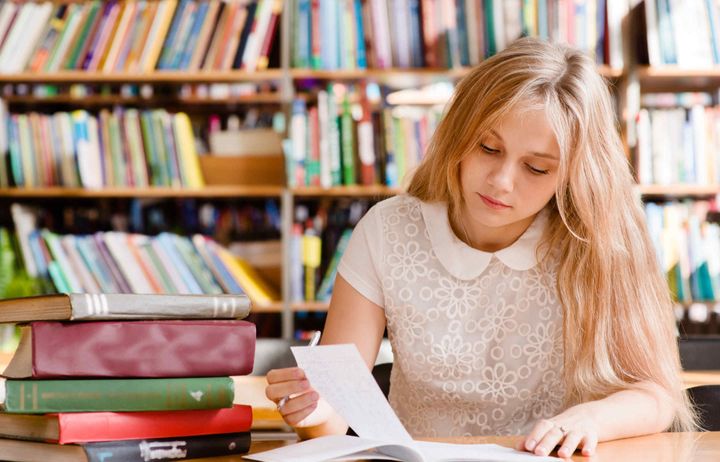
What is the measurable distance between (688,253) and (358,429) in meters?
2.24

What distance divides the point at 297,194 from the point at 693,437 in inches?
82.0

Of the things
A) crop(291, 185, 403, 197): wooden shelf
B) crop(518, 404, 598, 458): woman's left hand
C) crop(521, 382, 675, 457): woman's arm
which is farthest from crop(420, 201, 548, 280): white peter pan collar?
crop(291, 185, 403, 197): wooden shelf

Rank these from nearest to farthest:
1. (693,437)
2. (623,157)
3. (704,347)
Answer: (693,437) < (623,157) < (704,347)

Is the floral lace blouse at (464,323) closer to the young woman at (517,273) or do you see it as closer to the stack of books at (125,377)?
the young woman at (517,273)

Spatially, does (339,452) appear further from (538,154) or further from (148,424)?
(538,154)

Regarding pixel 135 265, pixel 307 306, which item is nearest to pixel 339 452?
pixel 307 306

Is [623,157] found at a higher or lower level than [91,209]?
higher

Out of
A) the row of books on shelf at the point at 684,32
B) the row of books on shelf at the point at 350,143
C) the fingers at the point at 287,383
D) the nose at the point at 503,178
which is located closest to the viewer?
the fingers at the point at 287,383

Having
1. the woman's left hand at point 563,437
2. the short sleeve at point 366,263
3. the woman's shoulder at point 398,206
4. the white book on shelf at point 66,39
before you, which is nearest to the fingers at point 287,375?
the woman's left hand at point 563,437

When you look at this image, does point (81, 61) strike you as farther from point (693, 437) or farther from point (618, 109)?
point (693, 437)

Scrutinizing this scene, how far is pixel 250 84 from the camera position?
322 centimetres

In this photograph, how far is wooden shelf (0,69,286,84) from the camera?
121 inches

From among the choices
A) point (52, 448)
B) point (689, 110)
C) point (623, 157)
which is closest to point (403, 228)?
point (623, 157)

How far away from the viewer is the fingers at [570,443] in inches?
41.5
